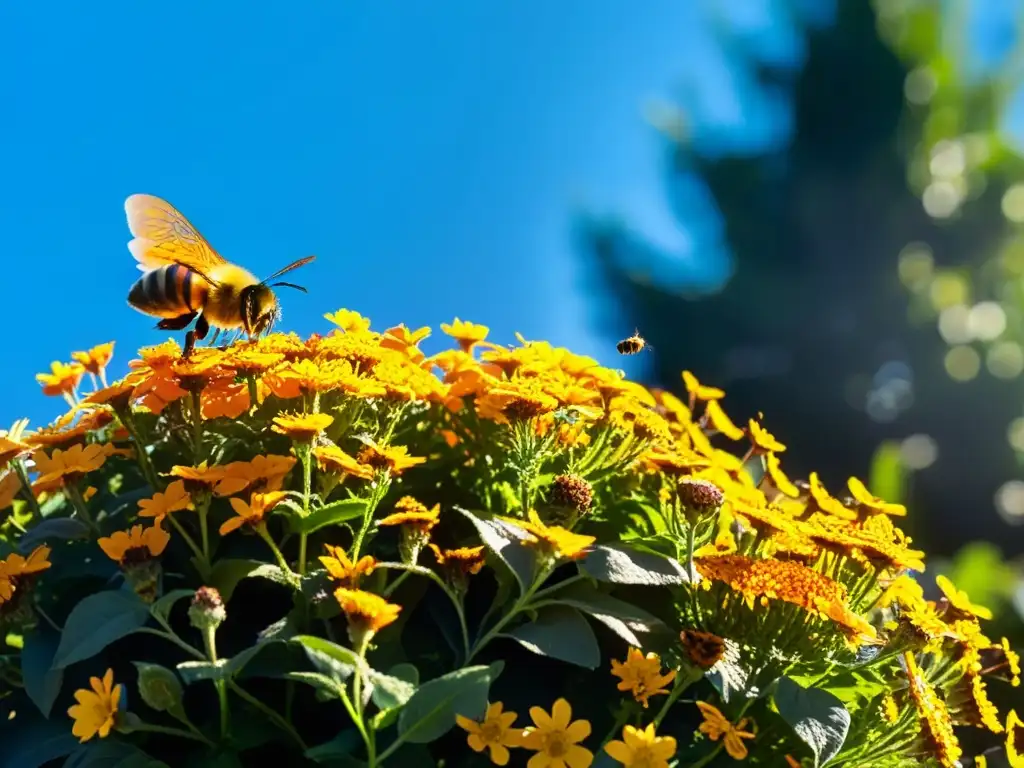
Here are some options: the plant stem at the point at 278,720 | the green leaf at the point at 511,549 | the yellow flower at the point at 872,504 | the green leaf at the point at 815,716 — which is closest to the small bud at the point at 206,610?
the plant stem at the point at 278,720

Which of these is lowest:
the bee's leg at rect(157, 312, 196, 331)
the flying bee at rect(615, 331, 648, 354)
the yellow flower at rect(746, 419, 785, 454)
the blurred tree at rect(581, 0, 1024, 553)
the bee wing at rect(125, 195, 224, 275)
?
the yellow flower at rect(746, 419, 785, 454)

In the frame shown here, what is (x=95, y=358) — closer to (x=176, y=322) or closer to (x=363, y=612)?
(x=176, y=322)

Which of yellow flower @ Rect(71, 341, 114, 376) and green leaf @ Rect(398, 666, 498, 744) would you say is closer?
green leaf @ Rect(398, 666, 498, 744)

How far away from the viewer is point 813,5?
1656 cm

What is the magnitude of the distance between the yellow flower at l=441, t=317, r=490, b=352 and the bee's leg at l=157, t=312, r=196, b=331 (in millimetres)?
531

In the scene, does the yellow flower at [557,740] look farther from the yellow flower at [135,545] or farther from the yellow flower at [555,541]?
the yellow flower at [135,545]

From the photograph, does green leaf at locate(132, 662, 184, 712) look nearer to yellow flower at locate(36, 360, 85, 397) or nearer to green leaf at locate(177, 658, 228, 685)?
green leaf at locate(177, 658, 228, 685)

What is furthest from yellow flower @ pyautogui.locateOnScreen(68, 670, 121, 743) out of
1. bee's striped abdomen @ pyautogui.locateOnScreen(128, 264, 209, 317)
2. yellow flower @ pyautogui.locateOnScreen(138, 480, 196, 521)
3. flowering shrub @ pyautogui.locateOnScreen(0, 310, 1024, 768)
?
bee's striped abdomen @ pyautogui.locateOnScreen(128, 264, 209, 317)

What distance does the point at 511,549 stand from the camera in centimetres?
135

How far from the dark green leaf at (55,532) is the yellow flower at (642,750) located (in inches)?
35.7

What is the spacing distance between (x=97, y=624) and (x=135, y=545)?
0.11 meters

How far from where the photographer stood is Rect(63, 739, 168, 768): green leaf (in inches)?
49.1

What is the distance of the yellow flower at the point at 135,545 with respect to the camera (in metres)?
→ 1.31

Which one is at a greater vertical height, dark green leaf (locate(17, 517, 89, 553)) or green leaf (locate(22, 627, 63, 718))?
dark green leaf (locate(17, 517, 89, 553))
